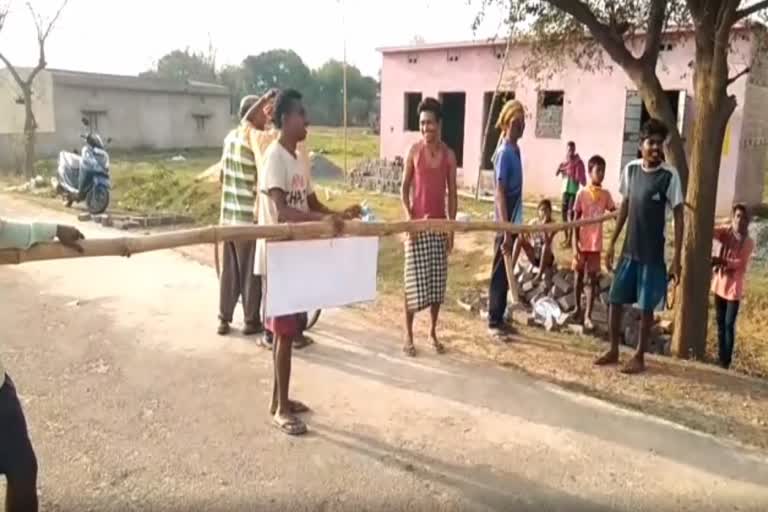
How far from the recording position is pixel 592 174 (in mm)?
7082

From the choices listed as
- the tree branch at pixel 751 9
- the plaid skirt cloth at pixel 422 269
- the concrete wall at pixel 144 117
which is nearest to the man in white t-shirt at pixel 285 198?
the plaid skirt cloth at pixel 422 269

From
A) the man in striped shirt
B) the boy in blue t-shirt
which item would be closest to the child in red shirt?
the boy in blue t-shirt

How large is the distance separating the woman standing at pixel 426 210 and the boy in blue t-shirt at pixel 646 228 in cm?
124

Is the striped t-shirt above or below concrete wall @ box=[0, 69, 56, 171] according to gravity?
below

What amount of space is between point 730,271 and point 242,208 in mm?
4457

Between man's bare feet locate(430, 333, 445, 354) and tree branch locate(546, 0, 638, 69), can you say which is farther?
tree branch locate(546, 0, 638, 69)

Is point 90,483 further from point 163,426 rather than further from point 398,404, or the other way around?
point 398,404

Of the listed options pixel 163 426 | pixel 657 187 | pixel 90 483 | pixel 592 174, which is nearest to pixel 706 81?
pixel 657 187

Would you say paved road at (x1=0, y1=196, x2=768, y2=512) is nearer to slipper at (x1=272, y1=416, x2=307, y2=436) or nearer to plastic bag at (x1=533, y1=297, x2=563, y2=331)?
slipper at (x1=272, y1=416, x2=307, y2=436)

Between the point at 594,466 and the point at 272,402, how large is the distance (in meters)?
1.82

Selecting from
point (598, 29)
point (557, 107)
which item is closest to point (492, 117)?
point (557, 107)

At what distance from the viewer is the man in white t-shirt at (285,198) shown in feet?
12.6

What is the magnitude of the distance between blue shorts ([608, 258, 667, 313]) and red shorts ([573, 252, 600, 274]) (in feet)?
6.87

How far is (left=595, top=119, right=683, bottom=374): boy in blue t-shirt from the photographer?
4750 millimetres
